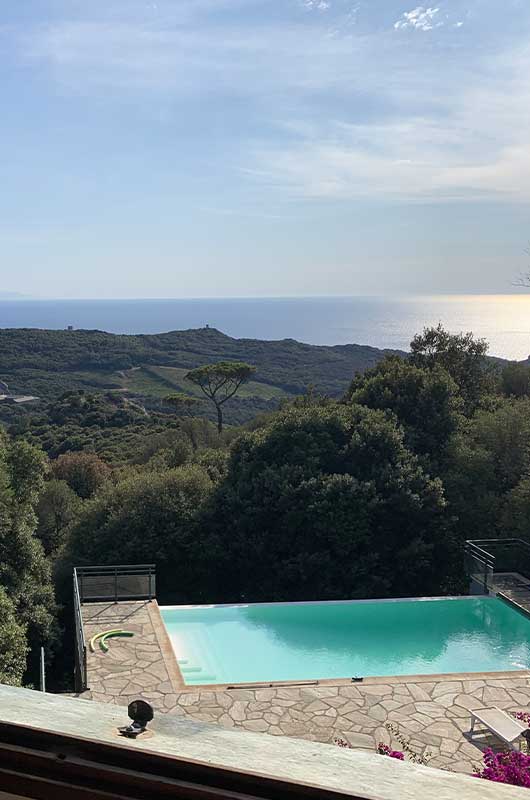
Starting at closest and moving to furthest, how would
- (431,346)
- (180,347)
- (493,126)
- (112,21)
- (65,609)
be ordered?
1. (112,21)
2. (65,609)
3. (493,126)
4. (431,346)
5. (180,347)

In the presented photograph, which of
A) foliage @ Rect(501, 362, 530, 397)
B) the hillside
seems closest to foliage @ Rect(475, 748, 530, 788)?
foliage @ Rect(501, 362, 530, 397)

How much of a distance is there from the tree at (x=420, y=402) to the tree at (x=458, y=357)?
359 centimetres

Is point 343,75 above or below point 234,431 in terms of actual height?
above

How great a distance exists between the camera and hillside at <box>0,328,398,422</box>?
60062mm

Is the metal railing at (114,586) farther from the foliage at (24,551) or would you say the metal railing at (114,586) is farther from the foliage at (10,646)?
the foliage at (10,646)

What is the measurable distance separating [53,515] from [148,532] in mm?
6414

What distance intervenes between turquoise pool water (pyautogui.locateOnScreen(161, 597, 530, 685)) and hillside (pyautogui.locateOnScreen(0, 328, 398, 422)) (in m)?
36.8

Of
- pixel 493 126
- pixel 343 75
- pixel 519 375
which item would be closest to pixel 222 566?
pixel 343 75

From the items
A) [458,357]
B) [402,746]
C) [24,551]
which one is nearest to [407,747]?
[402,746]

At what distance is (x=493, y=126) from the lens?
50.4ft

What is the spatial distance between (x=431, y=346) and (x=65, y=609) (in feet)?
45.8

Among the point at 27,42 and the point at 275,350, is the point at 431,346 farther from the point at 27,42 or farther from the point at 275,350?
the point at 275,350

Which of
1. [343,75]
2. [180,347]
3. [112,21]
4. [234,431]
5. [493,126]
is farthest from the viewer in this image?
[180,347]

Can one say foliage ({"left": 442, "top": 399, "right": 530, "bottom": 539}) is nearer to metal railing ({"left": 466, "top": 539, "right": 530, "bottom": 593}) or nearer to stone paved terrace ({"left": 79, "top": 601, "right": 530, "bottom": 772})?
metal railing ({"left": 466, "top": 539, "right": 530, "bottom": 593})
